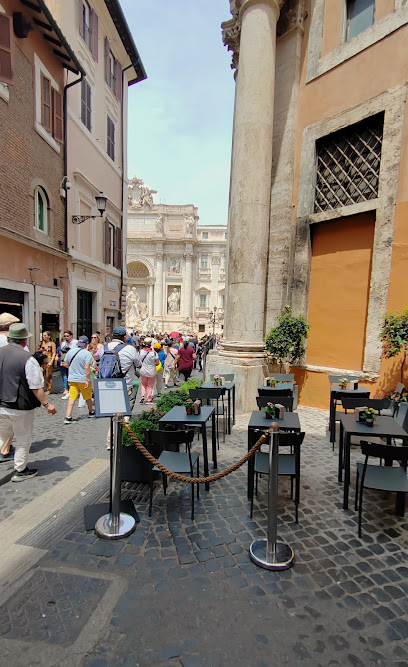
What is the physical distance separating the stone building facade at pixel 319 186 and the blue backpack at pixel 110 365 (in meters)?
2.90

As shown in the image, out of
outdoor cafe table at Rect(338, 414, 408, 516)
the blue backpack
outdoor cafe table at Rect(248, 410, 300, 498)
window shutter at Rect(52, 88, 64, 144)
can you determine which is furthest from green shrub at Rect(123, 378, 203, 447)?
window shutter at Rect(52, 88, 64, 144)

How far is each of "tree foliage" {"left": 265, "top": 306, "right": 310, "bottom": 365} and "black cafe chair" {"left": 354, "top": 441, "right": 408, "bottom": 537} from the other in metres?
4.19

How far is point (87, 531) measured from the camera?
3109 millimetres

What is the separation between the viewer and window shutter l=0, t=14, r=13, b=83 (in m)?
8.30

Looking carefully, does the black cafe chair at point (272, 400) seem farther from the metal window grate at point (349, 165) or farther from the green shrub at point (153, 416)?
the metal window grate at point (349, 165)

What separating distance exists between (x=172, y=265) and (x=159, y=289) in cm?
472

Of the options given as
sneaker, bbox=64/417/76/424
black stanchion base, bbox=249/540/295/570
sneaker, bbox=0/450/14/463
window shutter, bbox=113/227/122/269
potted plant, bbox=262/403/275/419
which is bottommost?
sneaker, bbox=64/417/76/424

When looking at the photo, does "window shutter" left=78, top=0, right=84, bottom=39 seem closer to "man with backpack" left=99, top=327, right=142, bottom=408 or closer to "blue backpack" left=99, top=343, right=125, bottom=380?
"man with backpack" left=99, top=327, right=142, bottom=408

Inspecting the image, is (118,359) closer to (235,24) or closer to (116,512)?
(116,512)

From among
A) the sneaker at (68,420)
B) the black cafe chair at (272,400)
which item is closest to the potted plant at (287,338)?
the black cafe chair at (272,400)

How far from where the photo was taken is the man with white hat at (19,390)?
396 cm

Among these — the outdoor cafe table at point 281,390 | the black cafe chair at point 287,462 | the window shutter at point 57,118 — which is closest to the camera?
the black cafe chair at point 287,462

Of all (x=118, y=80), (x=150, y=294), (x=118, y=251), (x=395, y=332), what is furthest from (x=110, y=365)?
(x=150, y=294)

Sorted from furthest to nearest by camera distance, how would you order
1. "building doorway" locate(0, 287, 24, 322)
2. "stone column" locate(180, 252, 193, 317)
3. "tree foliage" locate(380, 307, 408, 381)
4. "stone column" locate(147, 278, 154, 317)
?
"stone column" locate(180, 252, 193, 317), "stone column" locate(147, 278, 154, 317), "building doorway" locate(0, 287, 24, 322), "tree foliage" locate(380, 307, 408, 381)
